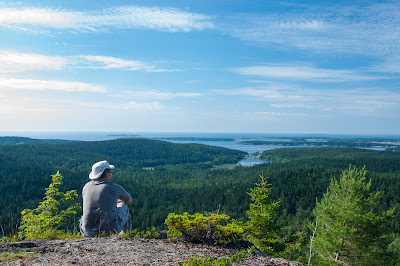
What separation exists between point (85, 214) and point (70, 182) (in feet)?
390

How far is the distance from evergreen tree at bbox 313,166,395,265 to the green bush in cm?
1528

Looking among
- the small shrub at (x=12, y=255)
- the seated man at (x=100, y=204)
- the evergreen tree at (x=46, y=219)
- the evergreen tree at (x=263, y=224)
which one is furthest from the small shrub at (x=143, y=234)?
the evergreen tree at (x=263, y=224)

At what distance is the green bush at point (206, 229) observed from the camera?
21.8 feet

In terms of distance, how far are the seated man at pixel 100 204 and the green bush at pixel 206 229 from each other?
63.3 inches

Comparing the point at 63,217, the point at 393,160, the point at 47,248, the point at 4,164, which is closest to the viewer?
the point at 47,248

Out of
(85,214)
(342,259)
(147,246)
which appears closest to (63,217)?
(85,214)

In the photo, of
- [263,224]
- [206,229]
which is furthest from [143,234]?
[263,224]

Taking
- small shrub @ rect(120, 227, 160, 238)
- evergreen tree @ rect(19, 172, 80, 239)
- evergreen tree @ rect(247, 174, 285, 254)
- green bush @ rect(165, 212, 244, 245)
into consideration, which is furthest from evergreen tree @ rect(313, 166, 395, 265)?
evergreen tree @ rect(19, 172, 80, 239)

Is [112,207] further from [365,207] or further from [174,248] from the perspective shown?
[365,207]

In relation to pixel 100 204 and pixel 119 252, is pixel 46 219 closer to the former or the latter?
pixel 100 204

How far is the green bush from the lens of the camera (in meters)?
6.65

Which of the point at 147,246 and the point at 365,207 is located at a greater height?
the point at 147,246

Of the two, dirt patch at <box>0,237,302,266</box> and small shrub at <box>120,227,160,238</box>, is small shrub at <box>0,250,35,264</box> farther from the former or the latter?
small shrub at <box>120,227,160,238</box>

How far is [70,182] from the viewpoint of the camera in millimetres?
113500
